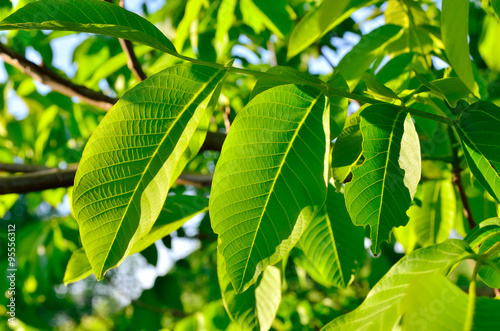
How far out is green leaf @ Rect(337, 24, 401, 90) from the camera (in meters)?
1.02

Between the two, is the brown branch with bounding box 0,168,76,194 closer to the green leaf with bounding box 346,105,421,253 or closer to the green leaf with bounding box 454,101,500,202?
the green leaf with bounding box 346,105,421,253

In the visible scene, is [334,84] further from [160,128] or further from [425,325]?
[425,325]

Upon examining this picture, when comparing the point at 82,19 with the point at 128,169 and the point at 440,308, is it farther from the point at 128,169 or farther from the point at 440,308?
the point at 440,308

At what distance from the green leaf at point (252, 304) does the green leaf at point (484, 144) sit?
0.47 meters

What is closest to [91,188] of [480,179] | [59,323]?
[480,179]

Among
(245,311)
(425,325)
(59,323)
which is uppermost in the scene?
(425,325)

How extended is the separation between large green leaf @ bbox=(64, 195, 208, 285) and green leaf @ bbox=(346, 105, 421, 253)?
0.42 meters

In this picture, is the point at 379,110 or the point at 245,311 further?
the point at 245,311

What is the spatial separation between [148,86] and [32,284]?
1926 mm

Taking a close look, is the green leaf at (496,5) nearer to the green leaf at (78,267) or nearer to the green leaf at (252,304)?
the green leaf at (252,304)

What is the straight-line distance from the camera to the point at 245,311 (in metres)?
0.91

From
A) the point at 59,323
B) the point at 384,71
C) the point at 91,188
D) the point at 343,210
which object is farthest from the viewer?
the point at 59,323

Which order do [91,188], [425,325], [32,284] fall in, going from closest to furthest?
1. [425,325]
2. [91,188]
3. [32,284]

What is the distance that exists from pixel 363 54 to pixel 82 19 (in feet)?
2.23
